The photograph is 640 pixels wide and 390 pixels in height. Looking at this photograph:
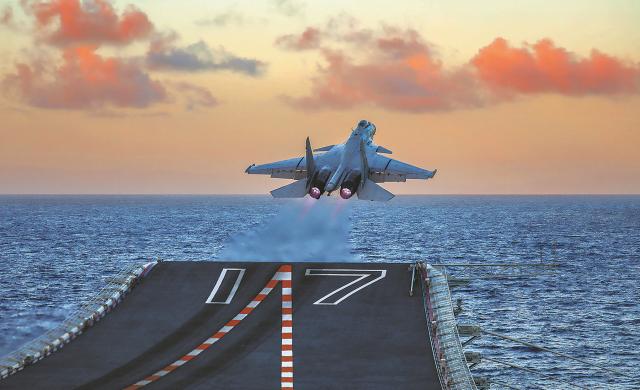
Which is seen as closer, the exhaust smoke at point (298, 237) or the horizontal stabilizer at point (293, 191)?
the horizontal stabilizer at point (293, 191)

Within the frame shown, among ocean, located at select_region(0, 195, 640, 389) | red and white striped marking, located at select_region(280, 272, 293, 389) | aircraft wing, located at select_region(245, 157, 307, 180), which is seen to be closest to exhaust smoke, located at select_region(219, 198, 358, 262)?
ocean, located at select_region(0, 195, 640, 389)

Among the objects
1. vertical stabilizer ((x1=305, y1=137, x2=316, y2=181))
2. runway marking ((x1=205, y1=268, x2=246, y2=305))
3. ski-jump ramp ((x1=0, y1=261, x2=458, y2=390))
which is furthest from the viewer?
vertical stabilizer ((x1=305, y1=137, x2=316, y2=181))

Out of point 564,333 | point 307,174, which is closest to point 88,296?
point 307,174

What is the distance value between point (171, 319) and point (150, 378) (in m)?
10.1

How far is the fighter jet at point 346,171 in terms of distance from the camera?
65688mm

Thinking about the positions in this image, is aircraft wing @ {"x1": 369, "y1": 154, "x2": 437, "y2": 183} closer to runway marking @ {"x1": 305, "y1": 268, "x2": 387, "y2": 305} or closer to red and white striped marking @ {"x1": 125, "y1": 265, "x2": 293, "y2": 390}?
runway marking @ {"x1": 305, "y1": 268, "x2": 387, "y2": 305}

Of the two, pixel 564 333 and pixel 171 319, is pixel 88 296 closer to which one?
pixel 171 319

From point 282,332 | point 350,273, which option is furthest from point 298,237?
point 282,332

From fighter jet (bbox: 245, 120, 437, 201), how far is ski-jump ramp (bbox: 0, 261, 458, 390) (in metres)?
6.85

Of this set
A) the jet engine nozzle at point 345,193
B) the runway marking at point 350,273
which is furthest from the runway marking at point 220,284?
the jet engine nozzle at point 345,193

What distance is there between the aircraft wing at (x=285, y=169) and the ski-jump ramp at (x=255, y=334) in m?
11.1

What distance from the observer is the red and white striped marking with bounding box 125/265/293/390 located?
42.7 metres

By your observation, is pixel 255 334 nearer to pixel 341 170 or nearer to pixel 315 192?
pixel 315 192

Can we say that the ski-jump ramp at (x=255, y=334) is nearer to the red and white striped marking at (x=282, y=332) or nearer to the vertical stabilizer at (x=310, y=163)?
the red and white striped marking at (x=282, y=332)
